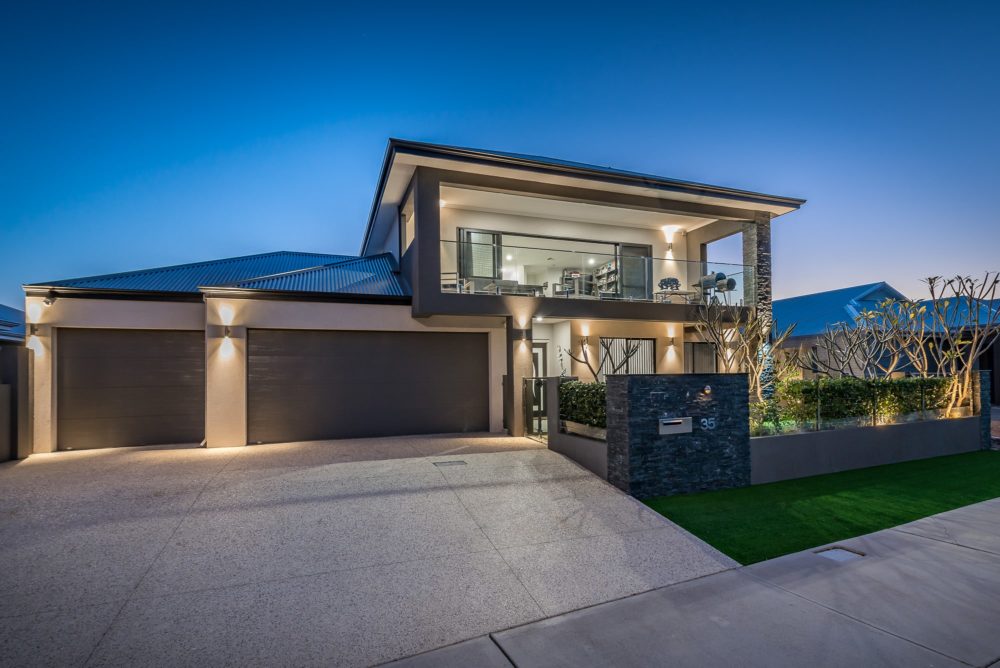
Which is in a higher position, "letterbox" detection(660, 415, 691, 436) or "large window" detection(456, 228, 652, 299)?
"large window" detection(456, 228, 652, 299)

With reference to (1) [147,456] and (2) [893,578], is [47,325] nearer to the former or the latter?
(1) [147,456]

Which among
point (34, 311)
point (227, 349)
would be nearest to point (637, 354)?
point (227, 349)

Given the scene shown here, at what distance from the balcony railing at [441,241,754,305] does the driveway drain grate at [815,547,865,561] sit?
7466mm

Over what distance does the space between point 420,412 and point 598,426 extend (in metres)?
5.28

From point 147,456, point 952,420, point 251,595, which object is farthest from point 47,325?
point 952,420

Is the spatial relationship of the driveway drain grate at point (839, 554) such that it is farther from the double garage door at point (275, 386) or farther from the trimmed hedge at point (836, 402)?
the double garage door at point (275, 386)

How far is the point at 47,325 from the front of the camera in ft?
32.9

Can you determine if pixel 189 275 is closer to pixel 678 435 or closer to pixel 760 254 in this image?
pixel 678 435

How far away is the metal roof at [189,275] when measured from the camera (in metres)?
10.9

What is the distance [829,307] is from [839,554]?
21171mm

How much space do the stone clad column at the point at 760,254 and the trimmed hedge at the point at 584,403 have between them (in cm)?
738

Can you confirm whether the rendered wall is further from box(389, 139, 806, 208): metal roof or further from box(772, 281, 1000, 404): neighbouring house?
box(772, 281, 1000, 404): neighbouring house

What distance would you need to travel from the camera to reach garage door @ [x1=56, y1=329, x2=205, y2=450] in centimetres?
1018

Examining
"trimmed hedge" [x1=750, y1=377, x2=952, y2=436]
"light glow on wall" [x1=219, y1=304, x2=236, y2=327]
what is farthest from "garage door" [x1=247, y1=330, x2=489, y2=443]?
"trimmed hedge" [x1=750, y1=377, x2=952, y2=436]
